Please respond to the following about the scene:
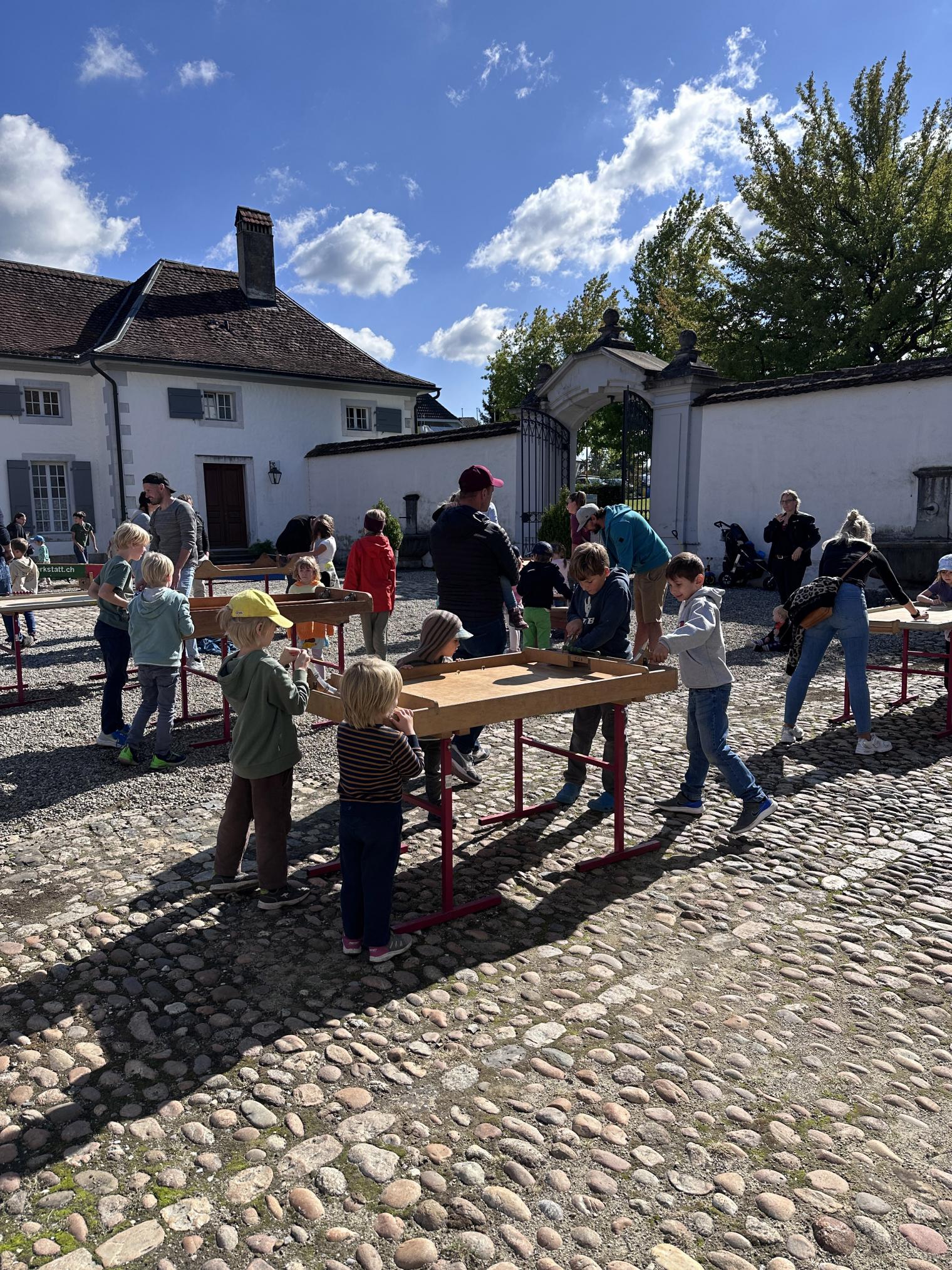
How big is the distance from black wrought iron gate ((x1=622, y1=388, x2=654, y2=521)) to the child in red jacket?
9.35 meters

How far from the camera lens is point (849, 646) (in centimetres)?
613

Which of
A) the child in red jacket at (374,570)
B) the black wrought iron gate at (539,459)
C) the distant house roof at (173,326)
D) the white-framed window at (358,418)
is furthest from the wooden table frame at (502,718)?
the white-framed window at (358,418)

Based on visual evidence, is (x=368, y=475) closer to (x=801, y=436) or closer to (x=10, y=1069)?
(x=801, y=436)

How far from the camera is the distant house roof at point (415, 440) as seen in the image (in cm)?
1906

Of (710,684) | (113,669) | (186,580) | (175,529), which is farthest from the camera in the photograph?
(186,580)

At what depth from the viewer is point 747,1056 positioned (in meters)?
2.83

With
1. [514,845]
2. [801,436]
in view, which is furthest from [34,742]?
[801,436]

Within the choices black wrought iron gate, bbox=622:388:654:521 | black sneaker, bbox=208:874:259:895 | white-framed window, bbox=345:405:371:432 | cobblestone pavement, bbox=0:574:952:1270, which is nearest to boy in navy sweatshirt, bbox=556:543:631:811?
cobblestone pavement, bbox=0:574:952:1270

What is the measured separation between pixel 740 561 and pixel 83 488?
15520 millimetres

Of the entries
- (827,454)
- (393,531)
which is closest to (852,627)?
(827,454)

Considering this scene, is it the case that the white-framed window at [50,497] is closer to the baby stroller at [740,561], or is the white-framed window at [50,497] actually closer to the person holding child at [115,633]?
the baby stroller at [740,561]

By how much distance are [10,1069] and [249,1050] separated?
72cm

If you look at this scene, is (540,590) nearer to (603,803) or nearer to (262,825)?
(603,803)

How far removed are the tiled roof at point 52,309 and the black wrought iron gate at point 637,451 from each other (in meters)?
13.2
